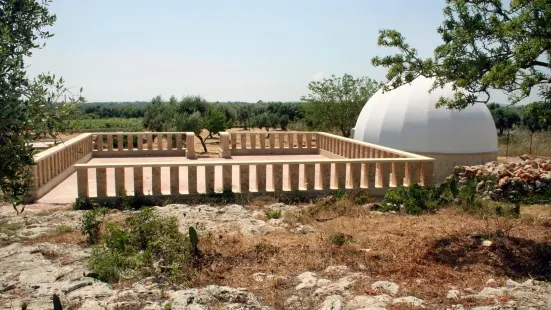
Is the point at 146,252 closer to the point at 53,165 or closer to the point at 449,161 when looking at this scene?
the point at 53,165

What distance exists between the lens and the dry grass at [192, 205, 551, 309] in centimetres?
594

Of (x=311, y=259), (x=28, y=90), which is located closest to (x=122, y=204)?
(x=311, y=259)

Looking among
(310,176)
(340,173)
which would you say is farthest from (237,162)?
(340,173)

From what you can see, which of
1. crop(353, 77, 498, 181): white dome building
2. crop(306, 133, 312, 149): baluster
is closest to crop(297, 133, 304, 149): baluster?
crop(306, 133, 312, 149): baluster

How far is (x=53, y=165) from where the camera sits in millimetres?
12664

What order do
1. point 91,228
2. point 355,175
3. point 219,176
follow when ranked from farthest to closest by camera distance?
point 219,176 < point 355,175 < point 91,228

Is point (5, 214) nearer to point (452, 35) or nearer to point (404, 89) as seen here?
point (452, 35)

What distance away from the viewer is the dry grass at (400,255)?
19.5 feet

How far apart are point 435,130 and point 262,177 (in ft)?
31.5

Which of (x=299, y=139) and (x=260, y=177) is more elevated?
(x=299, y=139)

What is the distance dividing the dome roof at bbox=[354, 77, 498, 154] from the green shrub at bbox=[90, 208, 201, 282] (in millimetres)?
13195

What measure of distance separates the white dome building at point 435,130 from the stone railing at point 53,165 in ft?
35.3

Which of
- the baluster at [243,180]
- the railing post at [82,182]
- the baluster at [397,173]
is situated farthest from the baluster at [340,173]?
the railing post at [82,182]

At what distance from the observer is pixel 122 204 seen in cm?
1037
